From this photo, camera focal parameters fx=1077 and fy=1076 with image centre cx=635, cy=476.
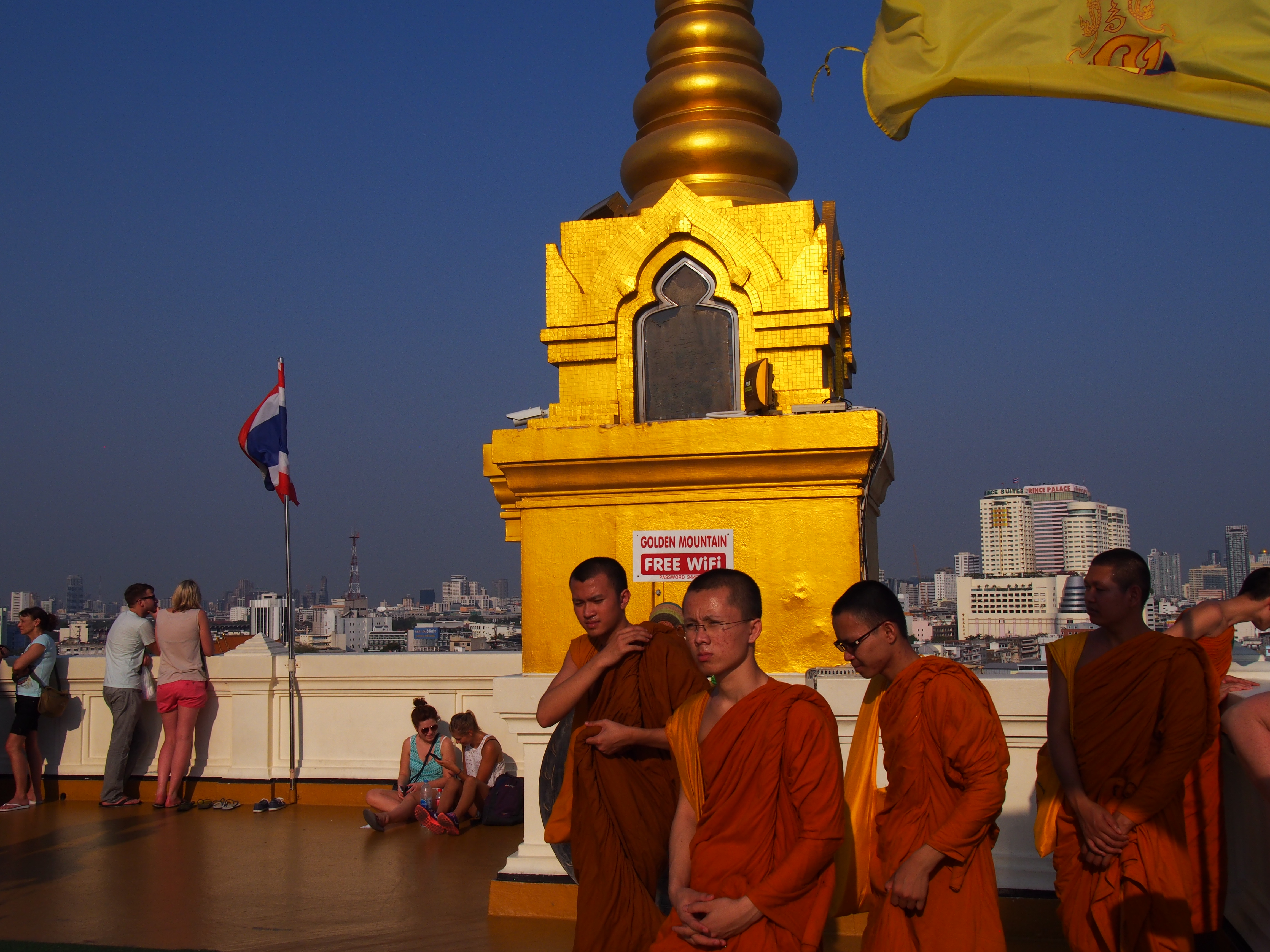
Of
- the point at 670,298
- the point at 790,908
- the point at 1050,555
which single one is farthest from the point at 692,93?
the point at 1050,555

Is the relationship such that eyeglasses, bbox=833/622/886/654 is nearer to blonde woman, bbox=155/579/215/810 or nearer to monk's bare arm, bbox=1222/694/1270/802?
monk's bare arm, bbox=1222/694/1270/802

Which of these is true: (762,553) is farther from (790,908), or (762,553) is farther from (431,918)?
(790,908)

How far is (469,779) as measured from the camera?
22.6 ft

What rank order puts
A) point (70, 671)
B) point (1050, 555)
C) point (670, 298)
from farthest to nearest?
point (1050, 555), point (70, 671), point (670, 298)

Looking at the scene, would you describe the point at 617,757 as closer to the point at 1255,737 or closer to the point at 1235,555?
the point at 1255,737

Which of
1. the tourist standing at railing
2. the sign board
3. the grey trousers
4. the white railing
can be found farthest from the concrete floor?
the sign board

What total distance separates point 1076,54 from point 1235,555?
191 feet

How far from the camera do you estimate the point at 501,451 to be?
6555mm

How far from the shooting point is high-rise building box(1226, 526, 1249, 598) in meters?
44.4

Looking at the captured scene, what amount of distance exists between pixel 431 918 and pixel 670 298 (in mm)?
4139

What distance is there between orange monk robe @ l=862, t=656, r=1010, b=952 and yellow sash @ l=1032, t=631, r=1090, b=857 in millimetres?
706

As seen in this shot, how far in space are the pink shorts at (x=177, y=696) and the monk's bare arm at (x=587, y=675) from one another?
16.2 ft

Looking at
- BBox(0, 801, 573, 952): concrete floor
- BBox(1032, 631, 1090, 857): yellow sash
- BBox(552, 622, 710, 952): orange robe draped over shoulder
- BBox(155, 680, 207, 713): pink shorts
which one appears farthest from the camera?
BBox(155, 680, 207, 713): pink shorts

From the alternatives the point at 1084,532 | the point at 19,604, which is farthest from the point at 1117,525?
the point at 19,604
